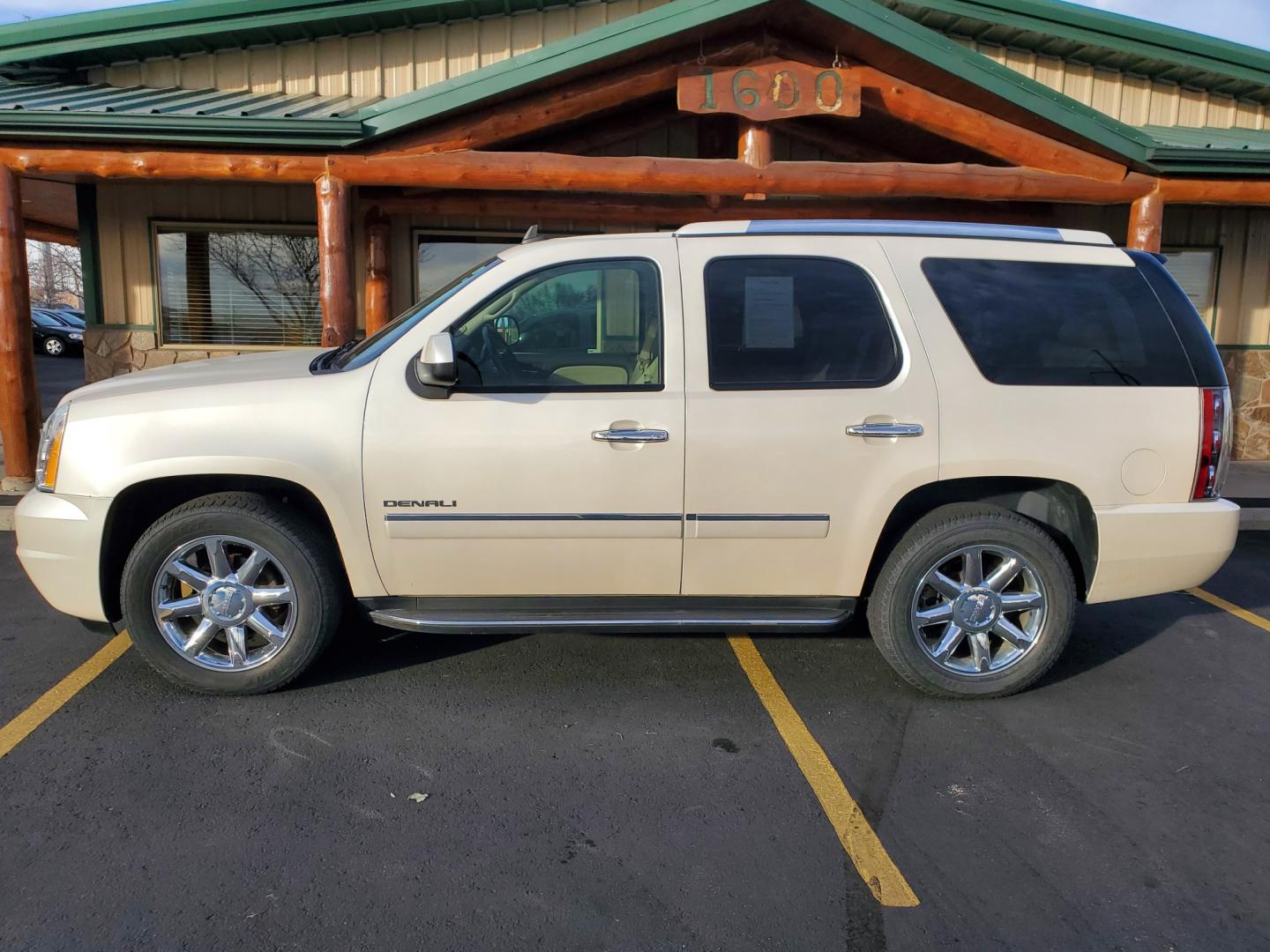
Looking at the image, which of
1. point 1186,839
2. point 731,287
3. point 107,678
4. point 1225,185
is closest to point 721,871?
point 1186,839

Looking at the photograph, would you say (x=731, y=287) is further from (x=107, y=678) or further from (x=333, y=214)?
(x=333, y=214)

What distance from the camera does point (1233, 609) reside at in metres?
5.51

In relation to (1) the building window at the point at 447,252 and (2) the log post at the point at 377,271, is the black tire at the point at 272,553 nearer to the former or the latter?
(2) the log post at the point at 377,271

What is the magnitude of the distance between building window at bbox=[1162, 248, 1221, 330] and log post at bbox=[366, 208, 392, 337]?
9095 millimetres

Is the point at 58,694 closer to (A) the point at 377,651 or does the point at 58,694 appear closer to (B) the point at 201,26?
(A) the point at 377,651

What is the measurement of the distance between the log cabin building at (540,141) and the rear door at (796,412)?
170 inches

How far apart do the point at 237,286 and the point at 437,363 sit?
770cm

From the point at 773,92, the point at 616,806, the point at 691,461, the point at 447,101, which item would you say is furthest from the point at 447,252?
the point at 616,806


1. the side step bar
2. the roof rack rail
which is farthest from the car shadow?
the roof rack rail

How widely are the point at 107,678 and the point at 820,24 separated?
289 inches

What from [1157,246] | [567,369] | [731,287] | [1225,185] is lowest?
[567,369]

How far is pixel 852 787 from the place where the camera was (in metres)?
3.33

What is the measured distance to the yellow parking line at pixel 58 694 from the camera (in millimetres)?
3580

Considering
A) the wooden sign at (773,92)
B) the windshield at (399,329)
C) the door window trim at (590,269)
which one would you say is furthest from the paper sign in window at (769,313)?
the wooden sign at (773,92)
